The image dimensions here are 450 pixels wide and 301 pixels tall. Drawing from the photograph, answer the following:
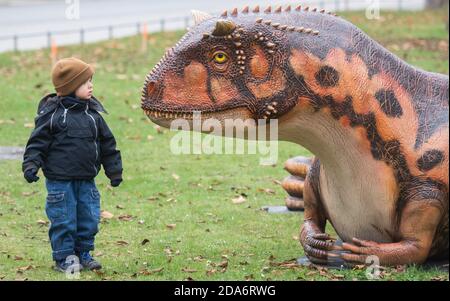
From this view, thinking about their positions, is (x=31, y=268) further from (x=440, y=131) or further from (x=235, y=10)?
(x=440, y=131)

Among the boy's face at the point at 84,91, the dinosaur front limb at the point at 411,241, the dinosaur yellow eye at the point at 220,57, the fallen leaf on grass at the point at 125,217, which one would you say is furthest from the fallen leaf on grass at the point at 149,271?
the fallen leaf on grass at the point at 125,217

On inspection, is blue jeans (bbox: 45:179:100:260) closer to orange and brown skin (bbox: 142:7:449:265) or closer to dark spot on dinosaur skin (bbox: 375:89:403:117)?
orange and brown skin (bbox: 142:7:449:265)

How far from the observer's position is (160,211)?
10727 mm

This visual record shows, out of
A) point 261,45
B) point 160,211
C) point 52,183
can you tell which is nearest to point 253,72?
point 261,45

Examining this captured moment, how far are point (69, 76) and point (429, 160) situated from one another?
2872 millimetres

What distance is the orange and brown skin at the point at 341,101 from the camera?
773cm

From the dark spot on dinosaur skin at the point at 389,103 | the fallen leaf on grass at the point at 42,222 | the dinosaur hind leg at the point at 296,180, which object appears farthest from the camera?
the dinosaur hind leg at the point at 296,180

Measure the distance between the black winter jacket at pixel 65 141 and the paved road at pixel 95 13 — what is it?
15.7 metres

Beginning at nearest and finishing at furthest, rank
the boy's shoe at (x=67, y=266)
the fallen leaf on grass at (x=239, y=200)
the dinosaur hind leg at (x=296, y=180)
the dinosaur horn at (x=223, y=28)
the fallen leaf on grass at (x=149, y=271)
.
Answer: the dinosaur horn at (x=223, y=28), the boy's shoe at (x=67, y=266), the fallen leaf on grass at (x=149, y=271), the dinosaur hind leg at (x=296, y=180), the fallen leaf on grass at (x=239, y=200)

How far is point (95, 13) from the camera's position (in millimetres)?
32531

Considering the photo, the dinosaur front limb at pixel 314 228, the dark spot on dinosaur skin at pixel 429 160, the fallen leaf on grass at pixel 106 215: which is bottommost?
the fallen leaf on grass at pixel 106 215

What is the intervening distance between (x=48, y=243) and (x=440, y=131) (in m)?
3.66

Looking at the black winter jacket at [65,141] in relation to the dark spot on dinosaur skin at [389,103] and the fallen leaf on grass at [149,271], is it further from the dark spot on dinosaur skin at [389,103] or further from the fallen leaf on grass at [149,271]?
the dark spot on dinosaur skin at [389,103]

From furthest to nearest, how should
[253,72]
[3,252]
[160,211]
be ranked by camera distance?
[160,211] < [3,252] < [253,72]
